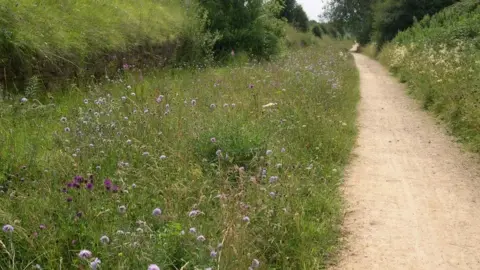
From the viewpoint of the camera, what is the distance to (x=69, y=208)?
10.2 feet

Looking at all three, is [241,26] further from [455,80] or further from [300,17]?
[300,17]

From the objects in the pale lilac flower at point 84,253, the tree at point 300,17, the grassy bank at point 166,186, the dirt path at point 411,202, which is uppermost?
the tree at point 300,17

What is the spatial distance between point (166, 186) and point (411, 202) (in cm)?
267

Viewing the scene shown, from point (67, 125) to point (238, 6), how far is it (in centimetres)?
1357

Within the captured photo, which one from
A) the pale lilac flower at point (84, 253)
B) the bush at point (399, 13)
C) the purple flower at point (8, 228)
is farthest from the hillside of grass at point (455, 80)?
the bush at point (399, 13)

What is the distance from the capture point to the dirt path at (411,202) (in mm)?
3709

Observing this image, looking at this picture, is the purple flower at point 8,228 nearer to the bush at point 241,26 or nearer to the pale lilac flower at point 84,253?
the pale lilac flower at point 84,253

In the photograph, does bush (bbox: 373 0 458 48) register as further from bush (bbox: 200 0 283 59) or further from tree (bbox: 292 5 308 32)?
bush (bbox: 200 0 283 59)

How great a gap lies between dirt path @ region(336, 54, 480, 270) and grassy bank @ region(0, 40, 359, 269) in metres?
0.26

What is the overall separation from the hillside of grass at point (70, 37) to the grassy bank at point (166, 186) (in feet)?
2.16

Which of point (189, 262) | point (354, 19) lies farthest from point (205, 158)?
point (354, 19)

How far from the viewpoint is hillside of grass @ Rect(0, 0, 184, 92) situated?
648cm

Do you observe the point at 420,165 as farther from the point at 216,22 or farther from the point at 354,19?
the point at 354,19

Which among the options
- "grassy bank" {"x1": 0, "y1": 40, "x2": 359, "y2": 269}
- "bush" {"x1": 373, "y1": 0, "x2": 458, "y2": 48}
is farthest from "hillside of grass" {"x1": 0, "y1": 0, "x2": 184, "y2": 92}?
"bush" {"x1": 373, "y1": 0, "x2": 458, "y2": 48}
